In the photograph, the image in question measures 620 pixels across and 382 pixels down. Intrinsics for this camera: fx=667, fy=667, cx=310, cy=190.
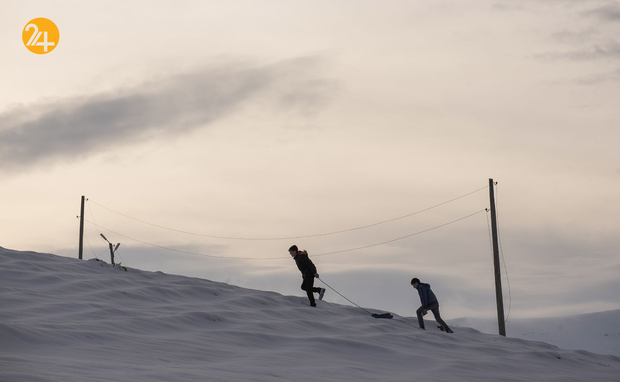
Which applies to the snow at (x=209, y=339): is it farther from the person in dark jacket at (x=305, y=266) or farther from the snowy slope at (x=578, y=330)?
the snowy slope at (x=578, y=330)

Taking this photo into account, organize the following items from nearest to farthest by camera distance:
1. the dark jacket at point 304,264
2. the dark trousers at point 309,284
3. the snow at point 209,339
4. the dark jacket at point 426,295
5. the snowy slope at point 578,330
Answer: the snow at point 209,339, the dark jacket at point 426,295, the dark jacket at point 304,264, the dark trousers at point 309,284, the snowy slope at point 578,330

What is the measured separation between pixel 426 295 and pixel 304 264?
12.1ft

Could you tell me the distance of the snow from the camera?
9.84 metres

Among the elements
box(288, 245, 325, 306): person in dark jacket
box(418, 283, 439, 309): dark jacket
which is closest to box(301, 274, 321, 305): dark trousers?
box(288, 245, 325, 306): person in dark jacket

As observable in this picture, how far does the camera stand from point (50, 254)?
22750 mm

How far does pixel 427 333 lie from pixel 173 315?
7033 millimetres

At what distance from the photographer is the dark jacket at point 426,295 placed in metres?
18.1

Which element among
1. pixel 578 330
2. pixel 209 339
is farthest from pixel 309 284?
pixel 578 330

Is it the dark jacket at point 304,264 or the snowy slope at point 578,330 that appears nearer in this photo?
the dark jacket at point 304,264

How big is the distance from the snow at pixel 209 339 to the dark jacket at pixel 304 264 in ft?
3.38

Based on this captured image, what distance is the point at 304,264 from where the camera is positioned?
768 inches

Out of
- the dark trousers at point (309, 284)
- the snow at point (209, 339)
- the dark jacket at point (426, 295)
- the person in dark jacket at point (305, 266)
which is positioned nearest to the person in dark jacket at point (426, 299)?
the dark jacket at point (426, 295)

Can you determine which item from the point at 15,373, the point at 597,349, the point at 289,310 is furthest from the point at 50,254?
the point at 597,349

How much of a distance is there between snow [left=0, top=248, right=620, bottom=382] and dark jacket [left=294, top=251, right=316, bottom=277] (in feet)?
3.38
